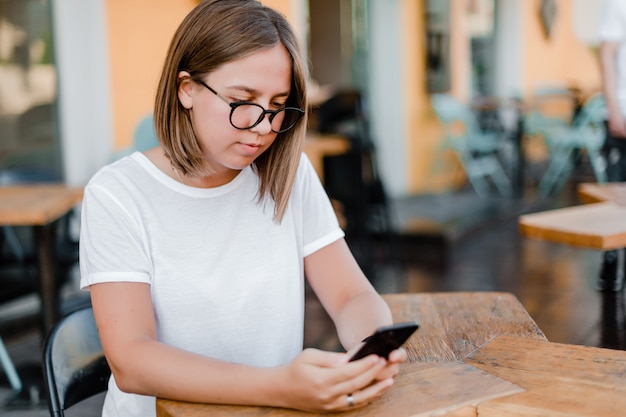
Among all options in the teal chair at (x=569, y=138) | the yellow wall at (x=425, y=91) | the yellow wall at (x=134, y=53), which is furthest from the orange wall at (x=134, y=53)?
the teal chair at (x=569, y=138)

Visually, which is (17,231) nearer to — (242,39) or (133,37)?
(133,37)

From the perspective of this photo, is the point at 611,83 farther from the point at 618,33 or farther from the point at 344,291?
the point at 344,291

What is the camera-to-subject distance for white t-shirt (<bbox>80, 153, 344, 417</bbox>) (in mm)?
1395

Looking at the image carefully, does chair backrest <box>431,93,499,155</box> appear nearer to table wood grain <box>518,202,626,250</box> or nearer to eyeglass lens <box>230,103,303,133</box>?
table wood grain <box>518,202,626,250</box>

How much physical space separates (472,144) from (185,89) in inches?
277

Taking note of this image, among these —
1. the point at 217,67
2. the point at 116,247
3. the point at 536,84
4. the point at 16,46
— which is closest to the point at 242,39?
the point at 217,67

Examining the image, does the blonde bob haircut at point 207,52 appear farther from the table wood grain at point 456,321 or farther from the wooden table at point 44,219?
the wooden table at point 44,219

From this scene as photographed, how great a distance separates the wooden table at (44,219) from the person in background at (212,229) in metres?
1.64

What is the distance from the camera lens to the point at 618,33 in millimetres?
3844

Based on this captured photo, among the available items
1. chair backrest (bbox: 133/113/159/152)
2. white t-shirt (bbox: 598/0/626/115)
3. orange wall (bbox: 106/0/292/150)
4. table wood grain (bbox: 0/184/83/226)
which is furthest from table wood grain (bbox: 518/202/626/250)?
orange wall (bbox: 106/0/292/150)

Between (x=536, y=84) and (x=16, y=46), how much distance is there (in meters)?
8.94

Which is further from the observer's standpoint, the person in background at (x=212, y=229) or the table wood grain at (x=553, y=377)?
the person in background at (x=212, y=229)

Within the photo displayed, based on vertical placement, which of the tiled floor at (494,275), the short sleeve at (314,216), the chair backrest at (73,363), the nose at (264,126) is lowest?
the tiled floor at (494,275)

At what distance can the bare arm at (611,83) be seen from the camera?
12.1ft
